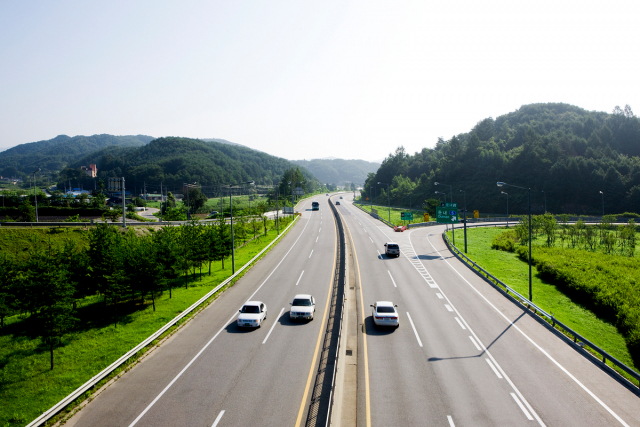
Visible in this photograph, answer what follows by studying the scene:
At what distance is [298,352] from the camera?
19375mm

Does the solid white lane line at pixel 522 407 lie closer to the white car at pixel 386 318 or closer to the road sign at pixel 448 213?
the white car at pixel 386 318

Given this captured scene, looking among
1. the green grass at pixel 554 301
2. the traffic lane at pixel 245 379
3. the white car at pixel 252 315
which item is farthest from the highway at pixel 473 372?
the white car at pixel 252 315

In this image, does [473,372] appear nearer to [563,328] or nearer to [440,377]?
[440,377]

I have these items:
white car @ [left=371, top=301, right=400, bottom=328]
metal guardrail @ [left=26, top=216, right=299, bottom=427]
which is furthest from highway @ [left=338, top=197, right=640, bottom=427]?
metal guardrail @ [left=26, top=216, right=299, bottom=427]

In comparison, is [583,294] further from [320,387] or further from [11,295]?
[11,295]

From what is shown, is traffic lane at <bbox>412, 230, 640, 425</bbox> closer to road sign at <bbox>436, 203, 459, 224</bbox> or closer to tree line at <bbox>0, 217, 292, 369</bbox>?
tree line at <bbox>0, 217, 292, 369</bbox>

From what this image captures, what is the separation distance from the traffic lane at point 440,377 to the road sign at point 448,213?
31331mm

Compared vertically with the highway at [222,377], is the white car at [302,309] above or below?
above

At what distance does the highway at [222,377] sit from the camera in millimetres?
13883

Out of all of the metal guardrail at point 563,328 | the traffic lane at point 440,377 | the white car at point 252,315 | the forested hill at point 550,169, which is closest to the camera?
the traffic lane at point 440,377

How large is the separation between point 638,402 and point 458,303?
13.2 m

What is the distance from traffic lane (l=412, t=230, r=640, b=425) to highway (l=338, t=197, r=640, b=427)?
5cm

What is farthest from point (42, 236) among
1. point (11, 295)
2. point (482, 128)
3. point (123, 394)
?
point (482, 128)

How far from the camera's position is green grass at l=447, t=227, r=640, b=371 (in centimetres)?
2333
